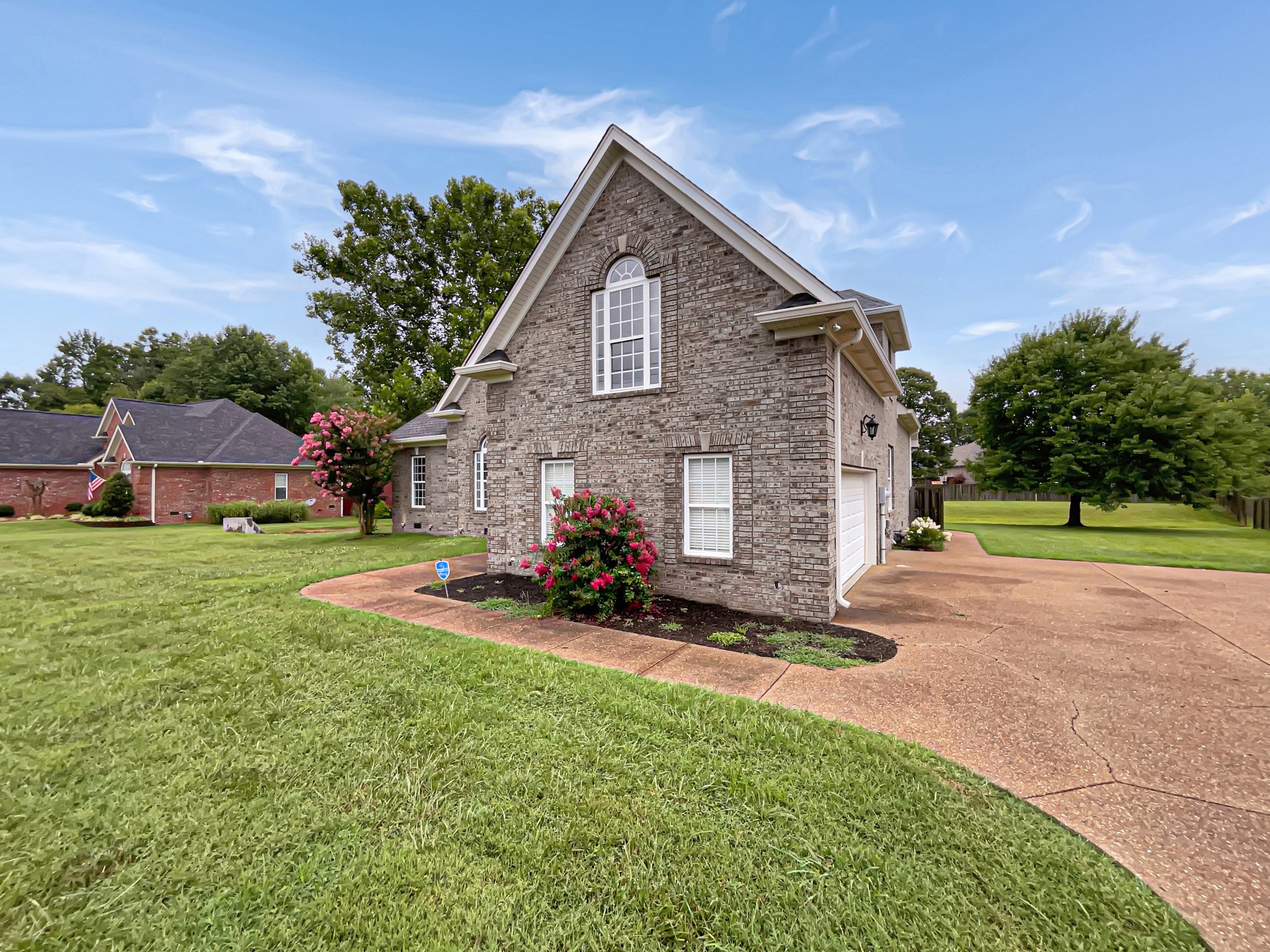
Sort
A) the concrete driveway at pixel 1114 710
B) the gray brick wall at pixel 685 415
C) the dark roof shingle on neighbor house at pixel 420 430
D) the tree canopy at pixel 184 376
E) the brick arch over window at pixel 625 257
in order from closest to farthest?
the concrete driveway at pixel 1114 710
the gray brick wall at pixel 685 415
the brick arch over window at pixel 625 257
the dark roof shingle on neighbor house at pixel 420 430
the tree canopy at pixel 184 376

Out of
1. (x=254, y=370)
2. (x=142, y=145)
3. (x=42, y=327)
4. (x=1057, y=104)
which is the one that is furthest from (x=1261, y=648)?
(x=42, y=327)

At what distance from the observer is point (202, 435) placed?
26203 mm

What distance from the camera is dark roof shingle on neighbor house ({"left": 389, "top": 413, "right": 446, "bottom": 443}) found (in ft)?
60.6

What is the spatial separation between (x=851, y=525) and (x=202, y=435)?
32.4 metres

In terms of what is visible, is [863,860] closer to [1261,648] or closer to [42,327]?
[1261,648]

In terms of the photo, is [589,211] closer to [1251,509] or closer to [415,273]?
[415,273]

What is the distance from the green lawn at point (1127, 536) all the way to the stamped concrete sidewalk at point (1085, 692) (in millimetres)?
3873

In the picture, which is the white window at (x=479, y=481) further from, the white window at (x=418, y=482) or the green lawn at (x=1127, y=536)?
the green lawn at (x=1127, y=536)

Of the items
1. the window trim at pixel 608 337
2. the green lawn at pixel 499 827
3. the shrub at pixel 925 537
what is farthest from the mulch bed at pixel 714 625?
the shrub at pixel 925 537

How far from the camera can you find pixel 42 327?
43.8 metres

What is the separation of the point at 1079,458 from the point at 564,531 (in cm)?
2474

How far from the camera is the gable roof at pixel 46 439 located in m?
26.5

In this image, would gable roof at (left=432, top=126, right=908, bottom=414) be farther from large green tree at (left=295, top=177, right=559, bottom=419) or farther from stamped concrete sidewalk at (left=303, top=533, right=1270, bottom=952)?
large green tree at (left=295, top=177, right=559, bottom=419)

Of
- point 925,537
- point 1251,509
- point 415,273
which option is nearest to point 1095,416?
point 1251,509
